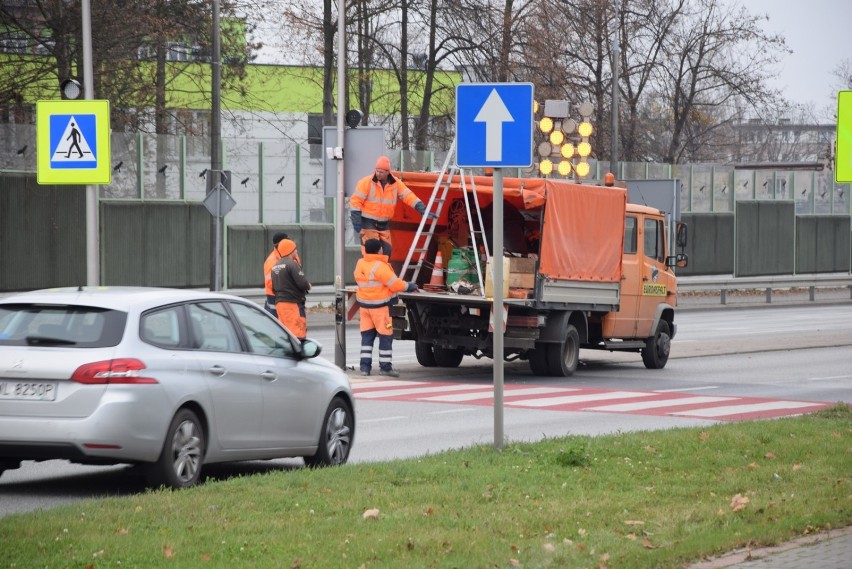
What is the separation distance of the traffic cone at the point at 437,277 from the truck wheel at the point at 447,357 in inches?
66.0

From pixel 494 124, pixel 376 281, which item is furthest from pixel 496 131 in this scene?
pixel 376 281

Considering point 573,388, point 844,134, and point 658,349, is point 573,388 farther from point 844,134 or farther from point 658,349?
point 844,134

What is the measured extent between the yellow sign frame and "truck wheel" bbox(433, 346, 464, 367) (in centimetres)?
783

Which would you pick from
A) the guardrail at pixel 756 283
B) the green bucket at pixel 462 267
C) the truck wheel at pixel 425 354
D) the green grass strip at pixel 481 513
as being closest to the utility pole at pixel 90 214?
the green bucket at pixel 462 267

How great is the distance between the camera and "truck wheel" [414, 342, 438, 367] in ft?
72.4

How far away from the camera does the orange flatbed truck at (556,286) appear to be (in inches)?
785

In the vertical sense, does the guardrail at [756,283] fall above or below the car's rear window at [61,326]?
below

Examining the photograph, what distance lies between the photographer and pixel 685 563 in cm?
720

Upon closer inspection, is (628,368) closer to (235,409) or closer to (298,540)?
(235,409)

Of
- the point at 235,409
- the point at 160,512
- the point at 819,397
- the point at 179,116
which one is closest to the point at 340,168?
the point at 819,397

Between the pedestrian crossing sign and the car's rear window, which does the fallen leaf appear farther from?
the pedestrian crossing sign

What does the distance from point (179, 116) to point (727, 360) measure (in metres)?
18.8

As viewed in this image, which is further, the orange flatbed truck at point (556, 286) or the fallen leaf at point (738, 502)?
the orange flatbed truck at point (556, 286)

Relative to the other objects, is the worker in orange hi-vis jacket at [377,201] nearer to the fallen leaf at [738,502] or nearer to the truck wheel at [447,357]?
the truck wheel at [447,357]
